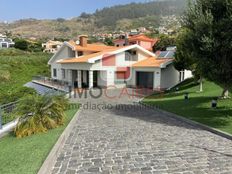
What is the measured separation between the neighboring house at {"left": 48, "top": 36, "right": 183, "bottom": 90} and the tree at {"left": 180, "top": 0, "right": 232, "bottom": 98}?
565 inches

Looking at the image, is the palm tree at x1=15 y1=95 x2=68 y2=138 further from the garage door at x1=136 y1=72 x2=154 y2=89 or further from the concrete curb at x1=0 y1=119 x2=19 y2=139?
the garage door at x1=136 y1=72 x2=154 y2=89

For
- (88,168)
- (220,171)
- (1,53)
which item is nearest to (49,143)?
(88,168)

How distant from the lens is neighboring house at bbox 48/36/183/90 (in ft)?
89.1

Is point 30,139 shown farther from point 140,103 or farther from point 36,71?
point 36,71

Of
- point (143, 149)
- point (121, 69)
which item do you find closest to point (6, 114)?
point (143, 149)

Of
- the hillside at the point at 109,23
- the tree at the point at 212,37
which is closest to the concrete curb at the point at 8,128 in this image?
the tree at the point at 212,37

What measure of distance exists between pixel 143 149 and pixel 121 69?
22.0 metres

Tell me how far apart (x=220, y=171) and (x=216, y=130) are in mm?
4023

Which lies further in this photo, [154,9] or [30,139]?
[154,9]

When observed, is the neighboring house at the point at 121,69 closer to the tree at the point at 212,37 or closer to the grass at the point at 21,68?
the tree at the point at 212,37

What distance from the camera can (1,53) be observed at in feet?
198

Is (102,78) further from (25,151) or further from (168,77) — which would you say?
(25,151)

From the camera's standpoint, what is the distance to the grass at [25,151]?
650cm

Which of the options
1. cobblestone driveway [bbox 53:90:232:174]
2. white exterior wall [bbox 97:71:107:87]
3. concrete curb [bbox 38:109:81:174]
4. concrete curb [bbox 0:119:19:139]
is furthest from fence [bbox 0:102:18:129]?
white exterior wall [bbox 97:71:107:87]
